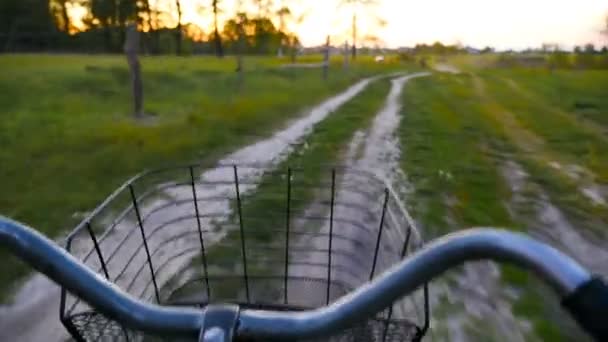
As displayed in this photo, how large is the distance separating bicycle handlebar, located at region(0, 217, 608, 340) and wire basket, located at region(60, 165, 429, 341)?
98cm

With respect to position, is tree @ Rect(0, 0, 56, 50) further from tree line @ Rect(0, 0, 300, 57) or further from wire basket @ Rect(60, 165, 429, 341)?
wire basket @ Rect(60, 165, 429, 341)

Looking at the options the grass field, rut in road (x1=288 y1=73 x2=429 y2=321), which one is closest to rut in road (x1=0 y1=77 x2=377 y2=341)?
rut in road (x1=288 y1=73 x2=429 y2=321)

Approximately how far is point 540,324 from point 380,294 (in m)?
3.53

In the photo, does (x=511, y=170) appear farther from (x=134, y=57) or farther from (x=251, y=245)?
(x=134, y=57)

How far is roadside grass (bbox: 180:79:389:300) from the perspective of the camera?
467 cm

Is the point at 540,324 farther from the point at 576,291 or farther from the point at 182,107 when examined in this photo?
the point at 182,107

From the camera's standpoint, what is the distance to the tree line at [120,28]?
24000 millimetres

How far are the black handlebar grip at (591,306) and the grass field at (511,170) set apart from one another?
0.53 ft

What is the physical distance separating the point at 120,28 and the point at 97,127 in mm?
31995

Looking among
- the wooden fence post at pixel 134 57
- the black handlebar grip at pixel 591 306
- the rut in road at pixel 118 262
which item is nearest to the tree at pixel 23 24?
the wooden fence post at pixel 134 57

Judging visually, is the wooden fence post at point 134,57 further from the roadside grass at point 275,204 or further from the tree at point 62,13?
the tree at point 62,13

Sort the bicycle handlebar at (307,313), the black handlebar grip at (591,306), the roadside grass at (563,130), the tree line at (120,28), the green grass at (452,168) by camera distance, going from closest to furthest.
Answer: the black handlebar grip at (591,306)
the bicycle handlebar at (307,313)
the green grass at (452,168)
the roadside grass at (563,130)
the tree line at (120,28)

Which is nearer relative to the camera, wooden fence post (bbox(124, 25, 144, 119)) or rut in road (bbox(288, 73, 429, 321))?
rut in road (bbox(288, 73, 429, 321))

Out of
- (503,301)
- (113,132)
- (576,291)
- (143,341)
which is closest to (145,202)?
(143,341)
